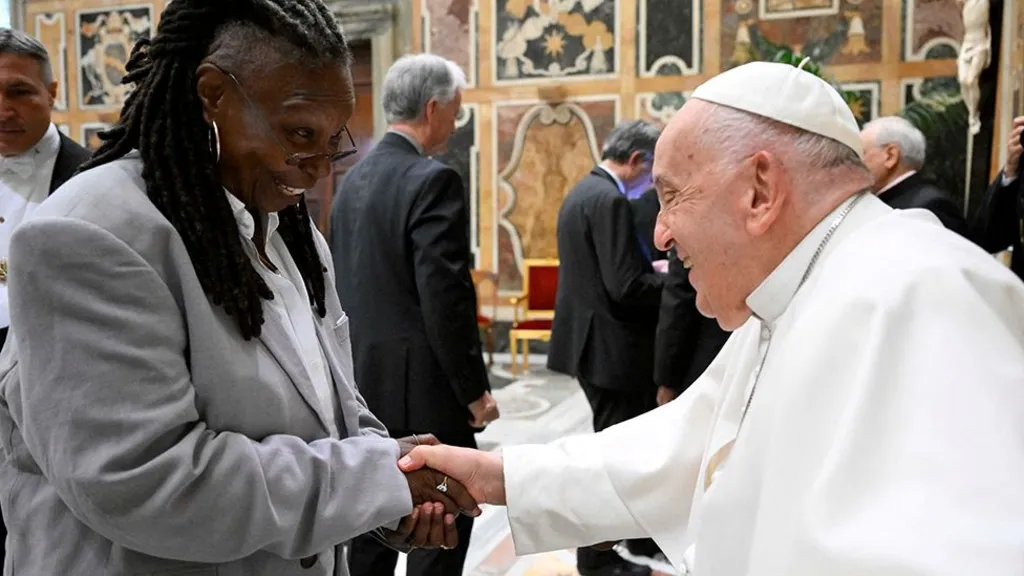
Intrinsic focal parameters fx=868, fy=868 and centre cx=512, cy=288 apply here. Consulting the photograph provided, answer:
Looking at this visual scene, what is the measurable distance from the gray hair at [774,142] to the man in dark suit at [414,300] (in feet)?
5.01

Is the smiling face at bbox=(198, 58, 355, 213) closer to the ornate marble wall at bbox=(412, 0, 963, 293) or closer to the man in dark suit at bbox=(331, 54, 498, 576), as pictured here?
the man in dark suit at bbox=(331, 54, 498, 576)

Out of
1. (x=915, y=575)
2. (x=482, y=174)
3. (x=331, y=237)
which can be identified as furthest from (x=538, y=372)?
(x=915, y=575)

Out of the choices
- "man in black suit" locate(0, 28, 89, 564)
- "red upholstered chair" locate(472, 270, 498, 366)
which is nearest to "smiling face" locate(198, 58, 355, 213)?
"man in black suit" locate(0, 28, 89, 564)

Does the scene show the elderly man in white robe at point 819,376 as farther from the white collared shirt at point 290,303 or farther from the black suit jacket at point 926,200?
the black suit jacket at point 926,200

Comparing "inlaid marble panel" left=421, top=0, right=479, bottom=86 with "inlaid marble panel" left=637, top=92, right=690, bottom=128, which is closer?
"inlaid marble panel" left=637, top=92, right=690, bottom=128

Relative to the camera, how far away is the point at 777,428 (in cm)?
130

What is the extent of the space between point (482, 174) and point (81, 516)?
8.71 meters

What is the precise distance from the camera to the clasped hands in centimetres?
166

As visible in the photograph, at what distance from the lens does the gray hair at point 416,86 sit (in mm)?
3133

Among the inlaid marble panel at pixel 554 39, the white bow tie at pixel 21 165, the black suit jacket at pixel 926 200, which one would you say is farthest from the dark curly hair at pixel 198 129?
the inlaid marble panel at pixel 554 39

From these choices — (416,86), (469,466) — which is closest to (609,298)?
(416,86)

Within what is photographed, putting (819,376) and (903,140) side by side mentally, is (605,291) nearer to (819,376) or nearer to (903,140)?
(903,140)

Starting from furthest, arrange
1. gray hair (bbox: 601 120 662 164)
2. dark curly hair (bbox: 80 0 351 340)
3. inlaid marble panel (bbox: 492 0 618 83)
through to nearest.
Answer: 1. inlaid marble panel (bbox: 492 0 618 83)
2. gray hair (bbox: 601 120 662 164)
3. dark curly hair (bbox: 80 0 351 340)

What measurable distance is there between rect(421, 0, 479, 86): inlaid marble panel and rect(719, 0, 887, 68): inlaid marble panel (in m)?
2.73
